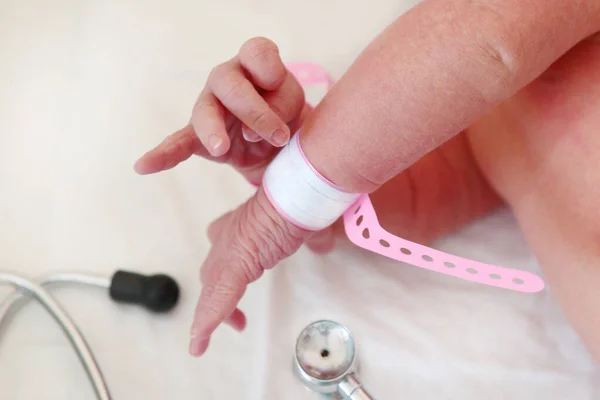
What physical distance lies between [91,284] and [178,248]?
0.43 feet

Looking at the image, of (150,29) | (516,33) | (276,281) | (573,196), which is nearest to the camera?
(516,33)

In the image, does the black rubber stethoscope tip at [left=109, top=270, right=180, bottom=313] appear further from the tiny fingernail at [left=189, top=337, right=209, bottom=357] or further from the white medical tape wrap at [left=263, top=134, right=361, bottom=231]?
the white medical tape wrap at [left=263, top=134, right=361, bottom=231]

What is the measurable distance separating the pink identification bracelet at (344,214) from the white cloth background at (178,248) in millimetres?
164

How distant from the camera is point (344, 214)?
2.31 feet

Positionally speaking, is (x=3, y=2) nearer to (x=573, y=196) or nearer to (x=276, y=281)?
(x=276, y=281)

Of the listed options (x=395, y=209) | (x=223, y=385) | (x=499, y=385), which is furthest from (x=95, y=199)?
(x=499, y=385)


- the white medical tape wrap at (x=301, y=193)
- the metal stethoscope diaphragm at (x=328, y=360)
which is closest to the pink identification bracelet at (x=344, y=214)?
the white medical tape wrap at (x=301, y=193)

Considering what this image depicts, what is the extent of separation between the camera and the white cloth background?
77cm

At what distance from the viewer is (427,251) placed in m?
0.63

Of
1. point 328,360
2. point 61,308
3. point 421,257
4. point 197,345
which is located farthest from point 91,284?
point 421,257

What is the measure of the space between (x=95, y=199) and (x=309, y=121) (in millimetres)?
421

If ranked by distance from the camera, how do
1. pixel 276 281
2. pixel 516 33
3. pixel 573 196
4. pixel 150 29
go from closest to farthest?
pixel 516 33 < pixel 573 196 < pixel 276 281 < pixel 150 29

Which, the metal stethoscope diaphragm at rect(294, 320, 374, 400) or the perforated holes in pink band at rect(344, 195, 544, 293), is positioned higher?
the perforated holes in pink band at rect(344, 195, 544, 293)

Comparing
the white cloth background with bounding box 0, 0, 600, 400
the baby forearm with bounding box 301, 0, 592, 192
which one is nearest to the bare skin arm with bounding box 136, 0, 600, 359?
the baby forearm with bounding box 301, 0, 592, 192
